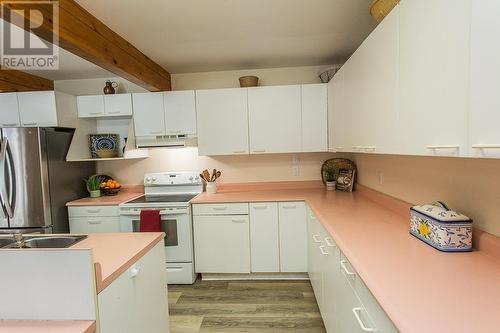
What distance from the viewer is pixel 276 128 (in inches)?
116

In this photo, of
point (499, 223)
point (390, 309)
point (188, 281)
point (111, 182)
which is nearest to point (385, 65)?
point (499, 223)

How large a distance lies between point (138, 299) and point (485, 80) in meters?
1.71

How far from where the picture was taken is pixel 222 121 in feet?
9.76

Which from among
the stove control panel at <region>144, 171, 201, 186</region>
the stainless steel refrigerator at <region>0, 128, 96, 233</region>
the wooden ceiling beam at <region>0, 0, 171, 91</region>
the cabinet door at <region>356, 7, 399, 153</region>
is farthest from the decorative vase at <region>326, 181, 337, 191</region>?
the stainless steel refrigerator at <region>0, 128, 96, 233</region>

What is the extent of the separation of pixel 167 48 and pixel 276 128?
137cm

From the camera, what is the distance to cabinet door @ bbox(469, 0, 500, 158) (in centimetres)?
76

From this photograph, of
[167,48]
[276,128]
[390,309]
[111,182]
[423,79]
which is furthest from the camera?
[111,182]

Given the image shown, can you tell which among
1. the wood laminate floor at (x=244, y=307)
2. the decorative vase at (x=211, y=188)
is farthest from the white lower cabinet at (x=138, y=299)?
the decorative vase at (x=211, y=188)

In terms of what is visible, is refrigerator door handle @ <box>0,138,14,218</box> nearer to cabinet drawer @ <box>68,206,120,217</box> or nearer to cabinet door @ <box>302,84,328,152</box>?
cabinet drawer @ <box>68,206,120,217</box>

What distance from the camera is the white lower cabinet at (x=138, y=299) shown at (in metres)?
1.10

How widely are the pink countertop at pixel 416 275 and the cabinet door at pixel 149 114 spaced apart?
210 cm

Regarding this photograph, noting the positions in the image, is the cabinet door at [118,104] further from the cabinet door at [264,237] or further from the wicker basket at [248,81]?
the cabinet door at [264,237]

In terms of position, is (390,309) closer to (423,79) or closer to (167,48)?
(423,79)

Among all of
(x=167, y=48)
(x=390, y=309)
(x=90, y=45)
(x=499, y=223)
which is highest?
(x=167, y=48)
